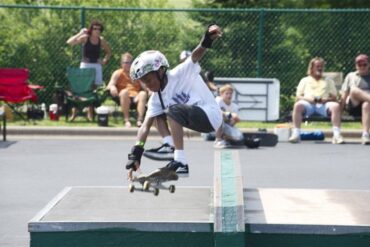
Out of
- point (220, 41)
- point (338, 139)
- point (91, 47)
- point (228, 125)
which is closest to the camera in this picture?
point (228, 125)

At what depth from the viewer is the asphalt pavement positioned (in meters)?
11.6

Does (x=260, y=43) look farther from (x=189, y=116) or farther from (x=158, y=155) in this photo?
(x=189, y=116)

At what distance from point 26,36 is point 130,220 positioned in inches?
491

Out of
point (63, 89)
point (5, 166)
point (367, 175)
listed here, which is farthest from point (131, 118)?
point (367, 175)

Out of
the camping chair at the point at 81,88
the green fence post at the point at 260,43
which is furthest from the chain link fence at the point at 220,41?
the camping chair at the point at 81,88

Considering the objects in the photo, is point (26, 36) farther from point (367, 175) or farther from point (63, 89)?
point (367, 175)

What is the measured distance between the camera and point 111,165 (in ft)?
45.2

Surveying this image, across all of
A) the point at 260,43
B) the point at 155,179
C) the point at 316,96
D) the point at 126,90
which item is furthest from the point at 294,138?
the point at 155,179

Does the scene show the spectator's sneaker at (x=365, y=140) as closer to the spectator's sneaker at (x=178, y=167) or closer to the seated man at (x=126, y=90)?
the seated man at (x=126, y=90)

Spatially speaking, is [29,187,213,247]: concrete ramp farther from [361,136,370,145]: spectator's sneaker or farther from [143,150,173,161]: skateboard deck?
[361,136,370,145]: spectator's sneaker

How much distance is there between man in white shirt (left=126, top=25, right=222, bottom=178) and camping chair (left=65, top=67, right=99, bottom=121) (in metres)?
8.54

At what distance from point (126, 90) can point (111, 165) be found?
11.5 feet

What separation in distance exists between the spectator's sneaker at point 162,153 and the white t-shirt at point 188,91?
2.75ft

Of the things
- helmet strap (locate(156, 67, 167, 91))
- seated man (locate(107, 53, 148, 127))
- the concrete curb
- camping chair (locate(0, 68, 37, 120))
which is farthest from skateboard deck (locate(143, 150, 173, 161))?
camping chair (locate(0, 68, 37, 120))
